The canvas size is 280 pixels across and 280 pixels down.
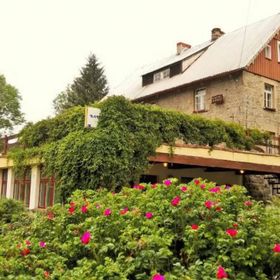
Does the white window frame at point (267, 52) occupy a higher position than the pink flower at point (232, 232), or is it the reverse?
the white window frame at point (267, 52)

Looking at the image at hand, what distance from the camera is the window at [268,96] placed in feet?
71.1

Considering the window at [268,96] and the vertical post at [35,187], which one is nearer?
the vertical post at [35,187]

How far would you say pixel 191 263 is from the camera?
3.89 meters

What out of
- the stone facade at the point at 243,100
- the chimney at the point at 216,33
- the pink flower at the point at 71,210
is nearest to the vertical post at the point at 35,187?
the stone facade at the point at 243,100

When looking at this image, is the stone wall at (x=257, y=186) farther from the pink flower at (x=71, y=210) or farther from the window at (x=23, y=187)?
the pink flower at (x=71, y=210)

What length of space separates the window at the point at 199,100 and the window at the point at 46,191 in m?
10.4

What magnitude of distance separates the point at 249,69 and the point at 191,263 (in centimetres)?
1792

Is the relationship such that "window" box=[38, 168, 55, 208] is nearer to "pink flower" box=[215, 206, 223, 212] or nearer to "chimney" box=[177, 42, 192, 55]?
"pink flower" box=[215, 206, 223, 212]

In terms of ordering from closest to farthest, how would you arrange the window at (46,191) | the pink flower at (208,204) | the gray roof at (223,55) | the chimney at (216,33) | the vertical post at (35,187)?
1. the pink flower at (208,204)
2. the window at (46,191)
3. the vertical post at (35,187)
4. the gray roof at (223,55)
5. the chimney at (216,33)

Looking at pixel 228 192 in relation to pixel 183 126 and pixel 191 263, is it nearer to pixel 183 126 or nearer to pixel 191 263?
pixel 191 263

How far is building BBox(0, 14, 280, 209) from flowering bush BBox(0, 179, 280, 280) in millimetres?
8038

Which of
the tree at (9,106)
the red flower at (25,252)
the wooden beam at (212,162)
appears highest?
the tree at (9,106)

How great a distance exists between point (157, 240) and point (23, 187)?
1383 cm

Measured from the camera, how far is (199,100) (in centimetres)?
2258
